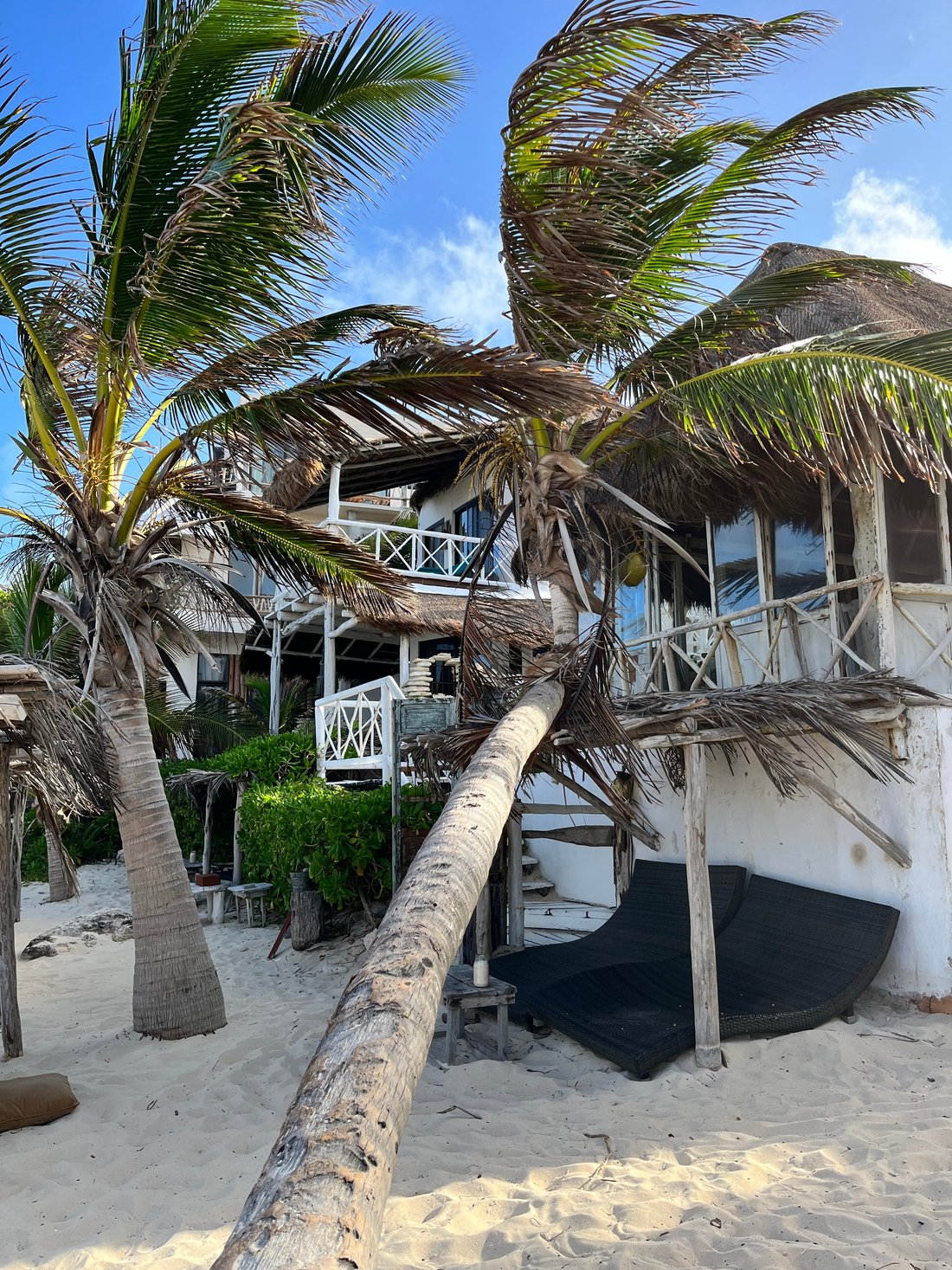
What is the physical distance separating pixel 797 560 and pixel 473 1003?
5.00m

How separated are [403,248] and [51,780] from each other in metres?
4.70

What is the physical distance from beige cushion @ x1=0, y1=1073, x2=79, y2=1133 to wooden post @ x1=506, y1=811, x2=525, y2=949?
4.21m

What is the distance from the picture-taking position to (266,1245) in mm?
1125

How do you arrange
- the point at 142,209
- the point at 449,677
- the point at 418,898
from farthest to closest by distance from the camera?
1. the point at 449,677
2. the point at 142,209
3. the point at 418,898

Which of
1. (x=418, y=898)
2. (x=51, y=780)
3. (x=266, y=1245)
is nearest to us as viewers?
(x=266, y=1245)

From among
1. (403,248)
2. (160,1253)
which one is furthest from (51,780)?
(403,248)

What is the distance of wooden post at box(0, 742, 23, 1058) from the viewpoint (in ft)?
21.9

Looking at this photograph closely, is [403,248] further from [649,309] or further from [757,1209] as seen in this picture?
[757,1209]

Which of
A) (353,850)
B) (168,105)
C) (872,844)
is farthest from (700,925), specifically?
(168,105)

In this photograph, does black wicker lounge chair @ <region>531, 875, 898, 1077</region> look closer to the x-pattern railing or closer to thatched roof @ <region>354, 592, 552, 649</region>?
the x-pattern railing

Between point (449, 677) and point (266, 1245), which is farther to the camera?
point (449, 677)

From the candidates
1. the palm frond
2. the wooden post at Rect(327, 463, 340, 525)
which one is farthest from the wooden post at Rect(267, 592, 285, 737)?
the palm frond

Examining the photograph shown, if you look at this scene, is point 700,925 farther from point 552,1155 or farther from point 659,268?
point 659,268

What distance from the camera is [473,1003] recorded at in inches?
242
